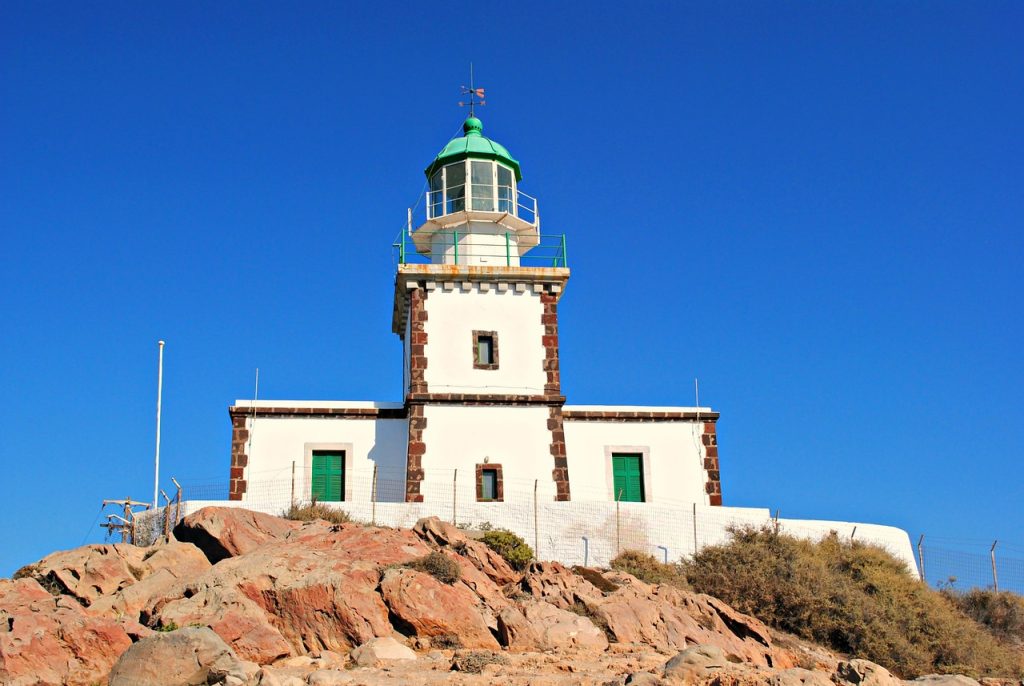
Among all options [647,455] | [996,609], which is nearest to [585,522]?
[647,455]

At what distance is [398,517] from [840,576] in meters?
9.37

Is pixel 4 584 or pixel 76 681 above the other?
pixel 4 584

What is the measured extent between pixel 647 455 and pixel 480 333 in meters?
5.09

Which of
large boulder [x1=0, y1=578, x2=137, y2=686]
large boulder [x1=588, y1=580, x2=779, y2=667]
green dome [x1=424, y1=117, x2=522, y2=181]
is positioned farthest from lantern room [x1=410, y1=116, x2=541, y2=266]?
large boulder [x1=0, y1=578, x2=137, y2=686]

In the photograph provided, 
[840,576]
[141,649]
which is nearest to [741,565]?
[840,576]

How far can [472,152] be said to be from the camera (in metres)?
29.1

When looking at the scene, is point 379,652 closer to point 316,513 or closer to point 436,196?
point 316,513

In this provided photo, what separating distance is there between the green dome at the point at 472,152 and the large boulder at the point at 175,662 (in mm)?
17900

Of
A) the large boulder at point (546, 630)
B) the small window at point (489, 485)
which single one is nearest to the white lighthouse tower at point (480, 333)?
the small window at point (489, 485)

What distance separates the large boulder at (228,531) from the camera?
63.1 ft

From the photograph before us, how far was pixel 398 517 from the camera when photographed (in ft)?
79.0

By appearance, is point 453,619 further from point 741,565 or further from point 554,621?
point 741,565

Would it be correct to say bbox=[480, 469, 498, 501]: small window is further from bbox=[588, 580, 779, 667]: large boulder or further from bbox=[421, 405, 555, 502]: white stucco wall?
bbox=[588, 580, 779, 667]: large boulder

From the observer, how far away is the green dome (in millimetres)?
29203
